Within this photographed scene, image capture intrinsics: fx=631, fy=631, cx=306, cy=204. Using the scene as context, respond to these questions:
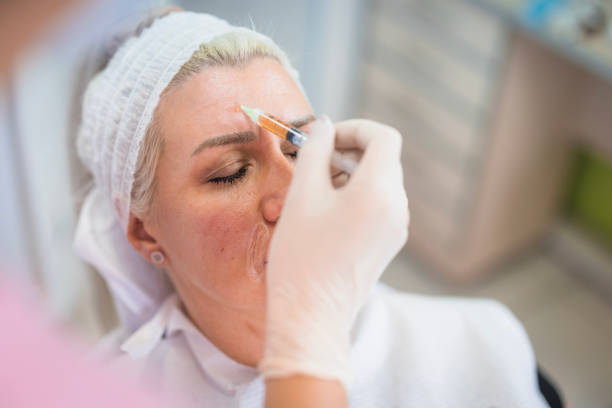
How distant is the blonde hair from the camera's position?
1003 millimetres

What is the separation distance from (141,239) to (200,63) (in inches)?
13.6

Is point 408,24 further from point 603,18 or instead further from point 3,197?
point 3,197

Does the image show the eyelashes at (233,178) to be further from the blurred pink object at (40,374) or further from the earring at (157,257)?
the blurred pink object at (40,374)

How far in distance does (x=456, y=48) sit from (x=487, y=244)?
2.60 ft

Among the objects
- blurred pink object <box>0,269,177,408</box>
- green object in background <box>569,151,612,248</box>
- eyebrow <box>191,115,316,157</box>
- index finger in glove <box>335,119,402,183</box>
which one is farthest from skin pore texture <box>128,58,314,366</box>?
green object in background <box>569,151,612,248</box>

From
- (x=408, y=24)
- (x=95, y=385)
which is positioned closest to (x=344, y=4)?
(x=408, y=24)

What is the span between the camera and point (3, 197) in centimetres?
168

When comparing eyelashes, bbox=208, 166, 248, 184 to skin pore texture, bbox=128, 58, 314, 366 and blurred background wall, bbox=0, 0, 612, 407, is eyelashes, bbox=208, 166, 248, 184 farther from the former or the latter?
blurred background wall, bbox=0, 0, 612, 407

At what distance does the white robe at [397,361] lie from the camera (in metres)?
1.15

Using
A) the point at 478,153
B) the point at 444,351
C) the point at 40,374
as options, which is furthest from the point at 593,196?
the point at 40,374

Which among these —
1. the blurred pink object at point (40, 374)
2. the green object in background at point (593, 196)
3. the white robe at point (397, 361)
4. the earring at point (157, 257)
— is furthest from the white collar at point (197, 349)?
the green object in background at point (593, 196)

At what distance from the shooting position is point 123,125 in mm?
1016

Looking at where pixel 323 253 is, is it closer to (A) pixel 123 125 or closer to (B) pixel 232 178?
(B) pixel 232 178

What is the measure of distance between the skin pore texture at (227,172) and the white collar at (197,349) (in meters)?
0.16
